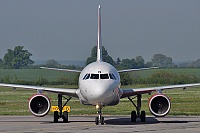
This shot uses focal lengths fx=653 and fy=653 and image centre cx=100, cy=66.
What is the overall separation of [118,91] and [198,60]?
105m

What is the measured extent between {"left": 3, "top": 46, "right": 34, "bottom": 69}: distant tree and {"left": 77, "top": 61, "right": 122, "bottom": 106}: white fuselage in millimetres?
101005

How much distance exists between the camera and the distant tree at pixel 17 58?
132 m

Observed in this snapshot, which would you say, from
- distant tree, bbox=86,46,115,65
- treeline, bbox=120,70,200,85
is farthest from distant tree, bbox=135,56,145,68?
distant tree, bbox=86,46,115,65

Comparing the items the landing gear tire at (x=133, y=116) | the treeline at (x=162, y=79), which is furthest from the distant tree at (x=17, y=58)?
the landing gear tire at (x=133, y=116)

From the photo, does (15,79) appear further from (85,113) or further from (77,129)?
(77,129)

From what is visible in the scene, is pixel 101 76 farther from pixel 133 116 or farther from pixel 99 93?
pixel 133 116

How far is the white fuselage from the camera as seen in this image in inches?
1045

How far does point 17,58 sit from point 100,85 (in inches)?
4330

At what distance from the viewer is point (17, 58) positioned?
13512cm

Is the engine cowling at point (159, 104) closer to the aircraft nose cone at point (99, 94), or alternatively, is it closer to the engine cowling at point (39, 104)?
the aircraft nose cone at point (99, 94)

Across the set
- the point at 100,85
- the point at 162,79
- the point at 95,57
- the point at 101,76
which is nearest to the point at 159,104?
the point at 101,76

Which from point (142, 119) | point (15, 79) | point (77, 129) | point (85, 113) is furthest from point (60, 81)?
point (77, 129)

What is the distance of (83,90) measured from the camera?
2761 centimetres

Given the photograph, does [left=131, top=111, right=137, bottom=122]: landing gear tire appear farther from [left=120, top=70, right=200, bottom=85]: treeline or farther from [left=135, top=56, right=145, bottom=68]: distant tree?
[left=135, top=56, right=145, bottom=68]: distant tree
